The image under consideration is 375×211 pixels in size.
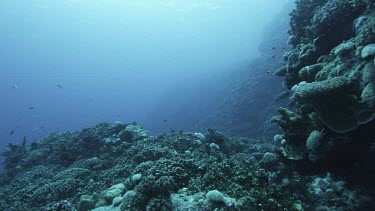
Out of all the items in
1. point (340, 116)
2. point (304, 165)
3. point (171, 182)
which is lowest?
point (304, 165)

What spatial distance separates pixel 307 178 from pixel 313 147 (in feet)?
5.91

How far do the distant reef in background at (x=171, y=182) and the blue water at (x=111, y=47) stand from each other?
76474 mm

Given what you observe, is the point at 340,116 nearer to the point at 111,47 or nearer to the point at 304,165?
the point at 304,165

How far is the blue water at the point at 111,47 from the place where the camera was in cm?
11125

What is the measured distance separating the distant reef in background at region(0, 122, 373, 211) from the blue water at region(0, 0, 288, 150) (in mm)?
76474

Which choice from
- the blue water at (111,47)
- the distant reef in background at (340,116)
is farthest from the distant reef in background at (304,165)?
the blue water at (111,47)

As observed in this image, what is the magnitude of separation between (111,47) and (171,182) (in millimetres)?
200518

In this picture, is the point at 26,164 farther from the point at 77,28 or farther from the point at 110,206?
the point at 77,28

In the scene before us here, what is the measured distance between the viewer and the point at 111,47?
19475 cm

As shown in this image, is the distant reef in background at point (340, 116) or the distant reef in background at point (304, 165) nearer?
the distant reef in background at point (304, 165)

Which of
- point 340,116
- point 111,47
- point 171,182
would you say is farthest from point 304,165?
point 111,47

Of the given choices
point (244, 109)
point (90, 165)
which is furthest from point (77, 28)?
point (90, 165)

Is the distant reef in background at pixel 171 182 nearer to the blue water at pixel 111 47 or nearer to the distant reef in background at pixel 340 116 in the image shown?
the distant reef in background at pixel 340 116

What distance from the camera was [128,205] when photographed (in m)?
6.29
